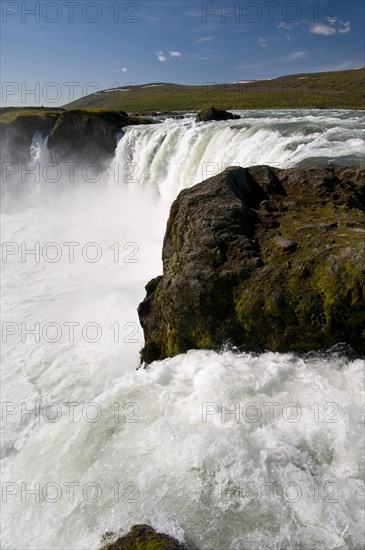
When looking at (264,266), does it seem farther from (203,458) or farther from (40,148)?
(40,148)

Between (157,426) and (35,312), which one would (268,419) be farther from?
(35,312)

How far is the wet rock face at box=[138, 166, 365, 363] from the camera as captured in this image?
709 centimetres

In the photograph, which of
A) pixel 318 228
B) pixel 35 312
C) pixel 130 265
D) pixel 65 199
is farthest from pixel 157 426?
pixel 65 199

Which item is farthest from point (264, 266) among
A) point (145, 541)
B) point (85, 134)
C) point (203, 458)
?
point (85, 134)

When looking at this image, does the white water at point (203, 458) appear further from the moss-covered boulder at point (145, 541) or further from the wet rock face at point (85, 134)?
the wet rock face at point (85, 134)

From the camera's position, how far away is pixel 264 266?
308 inches

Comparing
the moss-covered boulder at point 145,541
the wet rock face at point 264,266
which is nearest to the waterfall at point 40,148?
the wet rock face at point 264,266

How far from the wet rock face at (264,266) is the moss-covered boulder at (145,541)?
374 cm

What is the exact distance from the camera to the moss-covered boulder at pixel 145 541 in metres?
4.42

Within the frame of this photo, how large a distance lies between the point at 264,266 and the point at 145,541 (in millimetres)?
5013

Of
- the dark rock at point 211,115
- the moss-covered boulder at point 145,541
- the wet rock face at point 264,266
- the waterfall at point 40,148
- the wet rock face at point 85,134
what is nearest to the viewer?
the moss-covered boulder at point 145,541

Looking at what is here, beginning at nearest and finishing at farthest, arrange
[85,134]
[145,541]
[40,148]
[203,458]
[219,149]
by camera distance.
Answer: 1. [145,541]
2. [203,458]
3. [219,149]
4. [85,134]
5. [40,148]

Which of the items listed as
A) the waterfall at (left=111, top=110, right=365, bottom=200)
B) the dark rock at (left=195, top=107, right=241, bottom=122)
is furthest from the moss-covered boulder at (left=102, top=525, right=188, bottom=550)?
the dark rock at (left=195, top=107, right=241, bottom=122)

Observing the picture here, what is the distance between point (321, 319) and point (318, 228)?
218 cm
